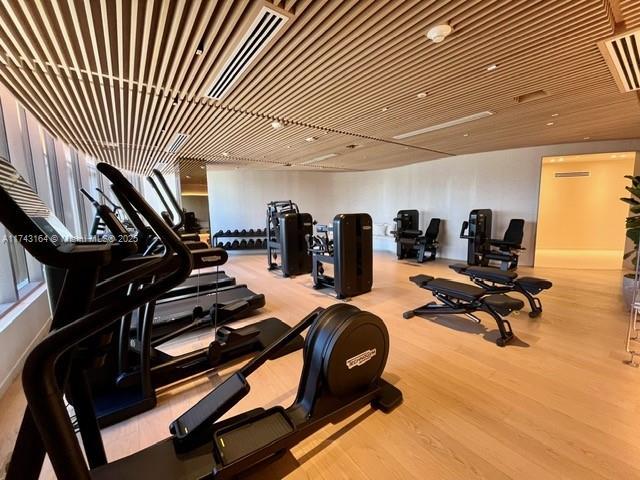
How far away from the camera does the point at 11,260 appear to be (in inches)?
119

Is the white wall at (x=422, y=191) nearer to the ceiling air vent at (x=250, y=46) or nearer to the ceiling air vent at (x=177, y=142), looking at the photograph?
the ceiling air vent at (x=177, y=142)

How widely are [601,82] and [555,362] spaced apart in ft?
9.82

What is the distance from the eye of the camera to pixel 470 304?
3400 millimetres

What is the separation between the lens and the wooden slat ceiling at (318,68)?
1.91 metres

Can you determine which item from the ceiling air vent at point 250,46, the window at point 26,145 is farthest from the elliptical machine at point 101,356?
the window at point 26,145

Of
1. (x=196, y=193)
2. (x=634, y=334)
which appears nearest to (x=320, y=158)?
(x=196, y=193)

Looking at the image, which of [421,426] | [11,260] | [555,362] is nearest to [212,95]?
[11,260]

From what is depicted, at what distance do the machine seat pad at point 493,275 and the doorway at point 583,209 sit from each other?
4606 mm

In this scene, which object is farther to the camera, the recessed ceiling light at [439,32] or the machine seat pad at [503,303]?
the machine seat pad at [503,303]

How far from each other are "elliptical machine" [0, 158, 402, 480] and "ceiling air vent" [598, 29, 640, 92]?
2986 millimetres

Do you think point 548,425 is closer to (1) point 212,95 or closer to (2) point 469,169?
(1) point 212,95

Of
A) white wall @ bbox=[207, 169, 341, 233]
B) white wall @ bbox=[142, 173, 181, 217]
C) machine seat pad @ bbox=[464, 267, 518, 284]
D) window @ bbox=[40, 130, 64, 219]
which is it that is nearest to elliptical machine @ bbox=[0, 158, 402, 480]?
machine seat pad @ bbox=[464, 267, 518, 284]

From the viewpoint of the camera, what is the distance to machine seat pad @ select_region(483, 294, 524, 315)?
297cm

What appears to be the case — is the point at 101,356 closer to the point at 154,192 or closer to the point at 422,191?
the point at 422,191
